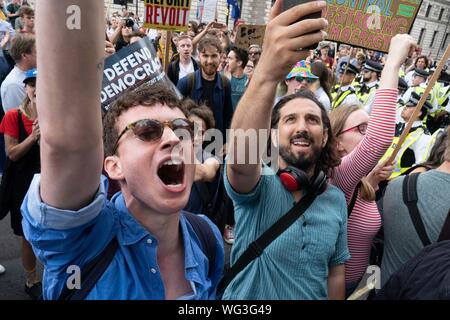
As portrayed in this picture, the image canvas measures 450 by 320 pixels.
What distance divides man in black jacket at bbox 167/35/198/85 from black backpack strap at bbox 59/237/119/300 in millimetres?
4721

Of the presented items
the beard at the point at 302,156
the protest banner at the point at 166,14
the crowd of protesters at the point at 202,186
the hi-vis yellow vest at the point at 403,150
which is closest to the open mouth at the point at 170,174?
the crowd of protesters at the point at 202,186

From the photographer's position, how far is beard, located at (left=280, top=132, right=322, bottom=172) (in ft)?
5.98

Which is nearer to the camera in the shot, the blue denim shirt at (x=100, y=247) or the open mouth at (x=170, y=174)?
the blue denim shirt at (x=100, y=247)

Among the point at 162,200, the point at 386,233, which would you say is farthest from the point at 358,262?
the point at 162,200

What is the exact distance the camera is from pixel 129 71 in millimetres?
2365

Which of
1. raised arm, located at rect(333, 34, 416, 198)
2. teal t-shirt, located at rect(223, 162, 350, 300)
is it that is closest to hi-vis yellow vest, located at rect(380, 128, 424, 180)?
raised arm, located at rect(333, 34, 416, 198)

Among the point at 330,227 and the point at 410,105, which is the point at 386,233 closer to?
the point at 330,227

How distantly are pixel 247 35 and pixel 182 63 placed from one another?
1164 mm

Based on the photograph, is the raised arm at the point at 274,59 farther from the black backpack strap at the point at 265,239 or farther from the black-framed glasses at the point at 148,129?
the black backpack strap at the point at 265,239

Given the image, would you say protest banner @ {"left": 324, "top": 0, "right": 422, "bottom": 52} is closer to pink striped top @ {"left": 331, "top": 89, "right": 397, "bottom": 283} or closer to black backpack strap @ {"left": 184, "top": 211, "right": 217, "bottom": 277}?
pink striped top @ {"left": 331, "top": 89, "right": 397, "bottom": 283}

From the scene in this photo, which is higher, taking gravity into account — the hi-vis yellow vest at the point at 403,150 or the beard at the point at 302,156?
the beard at the point at 302,156

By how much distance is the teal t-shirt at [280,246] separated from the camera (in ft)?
5.22

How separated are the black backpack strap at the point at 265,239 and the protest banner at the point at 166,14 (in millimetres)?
2528
